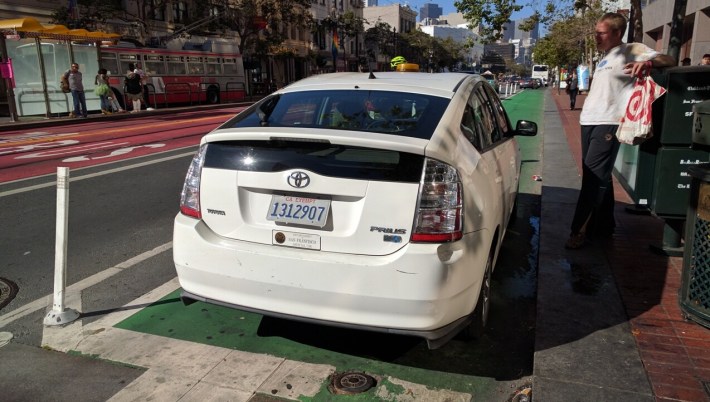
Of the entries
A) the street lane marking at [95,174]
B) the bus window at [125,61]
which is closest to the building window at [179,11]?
the bus window at [125,61]

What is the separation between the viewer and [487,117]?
168 inches

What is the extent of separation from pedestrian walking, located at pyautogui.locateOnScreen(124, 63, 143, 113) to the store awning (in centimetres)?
214

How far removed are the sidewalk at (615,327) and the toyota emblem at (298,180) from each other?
1.57 metres

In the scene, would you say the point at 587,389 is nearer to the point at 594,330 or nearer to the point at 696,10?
the point at 594,330

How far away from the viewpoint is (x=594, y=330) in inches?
133

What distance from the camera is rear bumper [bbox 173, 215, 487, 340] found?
2754mm

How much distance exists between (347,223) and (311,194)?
0.81 feet

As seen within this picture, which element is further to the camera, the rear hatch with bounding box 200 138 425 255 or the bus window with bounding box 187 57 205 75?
the bus window with bounding box 187 57 205 75

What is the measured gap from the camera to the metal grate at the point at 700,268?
10.5 ft

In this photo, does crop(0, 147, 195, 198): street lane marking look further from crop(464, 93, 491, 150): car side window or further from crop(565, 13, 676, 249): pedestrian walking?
crop(565, 13, 676, 249): pedestrian walking

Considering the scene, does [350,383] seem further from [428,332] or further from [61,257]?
[61,257]

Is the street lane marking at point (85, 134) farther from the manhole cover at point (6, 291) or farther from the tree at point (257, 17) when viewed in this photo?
the tree at point (257, 17)

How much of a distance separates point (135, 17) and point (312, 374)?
36818 millimetres

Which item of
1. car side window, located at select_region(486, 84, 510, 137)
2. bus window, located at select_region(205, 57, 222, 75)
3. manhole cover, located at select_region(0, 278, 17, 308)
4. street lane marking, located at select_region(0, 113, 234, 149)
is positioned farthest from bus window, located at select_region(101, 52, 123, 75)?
car side window, located at select_region(486, 84, 510, 137)
